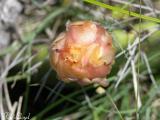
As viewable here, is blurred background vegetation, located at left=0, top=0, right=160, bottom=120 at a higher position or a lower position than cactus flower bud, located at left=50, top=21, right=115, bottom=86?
lower

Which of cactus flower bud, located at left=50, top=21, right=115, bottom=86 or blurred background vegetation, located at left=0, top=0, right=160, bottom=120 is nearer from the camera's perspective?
cactus flower bud, located at left=50, top=21, right=115, bottom=86

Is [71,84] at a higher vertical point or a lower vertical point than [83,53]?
lower

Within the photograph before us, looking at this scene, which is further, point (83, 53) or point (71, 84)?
point (71, 84)

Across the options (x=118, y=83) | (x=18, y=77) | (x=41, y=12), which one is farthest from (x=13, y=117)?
(x=41, y=12)

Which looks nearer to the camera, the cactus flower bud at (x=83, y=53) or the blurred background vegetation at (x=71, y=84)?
the cactus flower bud at (x=83, y=53)

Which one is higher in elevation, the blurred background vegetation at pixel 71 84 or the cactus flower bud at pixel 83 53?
the cactus flower bud at pixel 83 53
